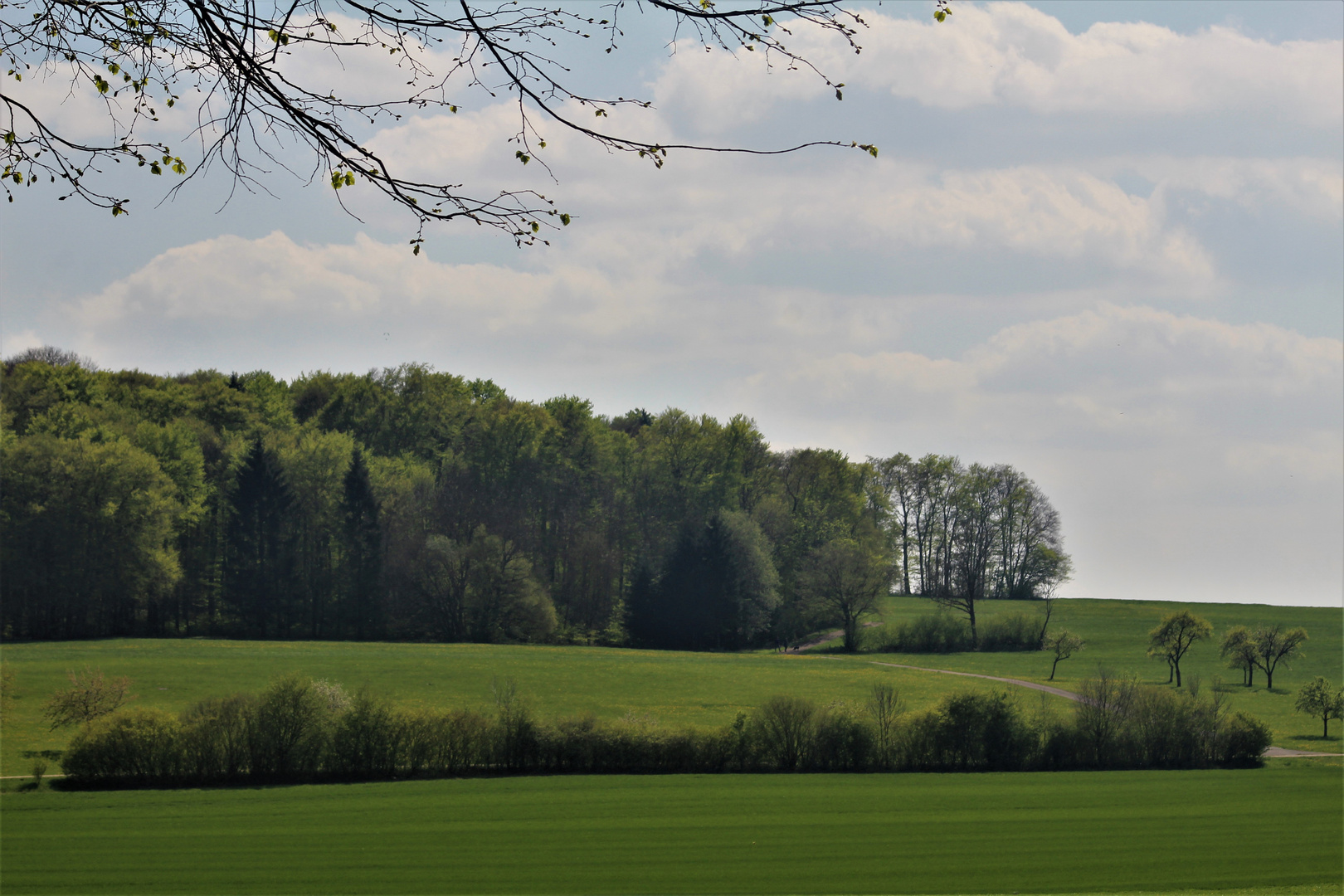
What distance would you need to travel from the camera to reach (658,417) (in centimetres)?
7512

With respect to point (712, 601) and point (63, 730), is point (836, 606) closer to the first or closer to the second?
point (712, 601)

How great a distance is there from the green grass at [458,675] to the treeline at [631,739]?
365 cm

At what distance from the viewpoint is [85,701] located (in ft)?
102

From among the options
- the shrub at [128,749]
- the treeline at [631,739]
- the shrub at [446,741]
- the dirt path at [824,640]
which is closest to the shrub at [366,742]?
the treeline at [631,739]

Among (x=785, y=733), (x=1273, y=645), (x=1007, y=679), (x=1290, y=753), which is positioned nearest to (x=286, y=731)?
(x=785, y=733)

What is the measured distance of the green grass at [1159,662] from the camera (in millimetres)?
47781

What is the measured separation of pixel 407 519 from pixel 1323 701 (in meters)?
49.0

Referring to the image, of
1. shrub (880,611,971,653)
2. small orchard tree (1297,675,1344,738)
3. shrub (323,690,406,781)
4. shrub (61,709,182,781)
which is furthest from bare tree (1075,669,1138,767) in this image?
shrub (880,611,971,653)

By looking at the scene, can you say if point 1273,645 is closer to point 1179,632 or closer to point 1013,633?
point 1179,632

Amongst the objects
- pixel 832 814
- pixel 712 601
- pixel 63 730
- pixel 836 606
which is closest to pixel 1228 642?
pixel 836 606

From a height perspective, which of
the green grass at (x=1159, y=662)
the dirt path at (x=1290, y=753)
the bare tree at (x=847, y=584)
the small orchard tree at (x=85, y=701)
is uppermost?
the bare tree at (x=847, y=584)

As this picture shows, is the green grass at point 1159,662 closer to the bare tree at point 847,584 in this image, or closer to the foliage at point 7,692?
the bare tree at point 847,584

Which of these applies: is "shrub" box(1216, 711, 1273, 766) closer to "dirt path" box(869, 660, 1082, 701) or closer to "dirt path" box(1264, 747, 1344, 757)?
"dirt path" box(1264, 747, 1344, 757)

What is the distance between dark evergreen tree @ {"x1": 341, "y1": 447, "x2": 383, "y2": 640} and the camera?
202ft
